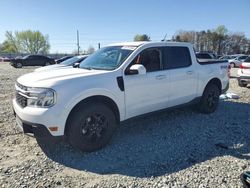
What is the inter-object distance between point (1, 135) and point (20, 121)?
4.27ft

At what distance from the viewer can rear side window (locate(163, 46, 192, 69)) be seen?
5430 millimetres

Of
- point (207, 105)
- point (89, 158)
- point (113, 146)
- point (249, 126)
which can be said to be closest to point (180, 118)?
point (207, 105)

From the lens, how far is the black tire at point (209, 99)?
652 centimetres

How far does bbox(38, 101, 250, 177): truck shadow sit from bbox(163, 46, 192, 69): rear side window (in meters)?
1.34

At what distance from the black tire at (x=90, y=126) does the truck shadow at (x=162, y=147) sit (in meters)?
0.18

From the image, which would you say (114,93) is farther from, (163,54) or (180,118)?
(180,118)

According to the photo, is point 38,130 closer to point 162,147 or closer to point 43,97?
point 43,97

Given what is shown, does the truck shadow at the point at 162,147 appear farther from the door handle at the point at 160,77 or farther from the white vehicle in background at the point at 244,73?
the white vehicle in background at the point at 244,73

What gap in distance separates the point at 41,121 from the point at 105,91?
1129 mm

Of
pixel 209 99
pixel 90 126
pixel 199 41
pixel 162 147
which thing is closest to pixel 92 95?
pixel 90 126

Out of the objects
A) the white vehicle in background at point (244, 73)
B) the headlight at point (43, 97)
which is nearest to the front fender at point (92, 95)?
the headlight at point (43, 97)

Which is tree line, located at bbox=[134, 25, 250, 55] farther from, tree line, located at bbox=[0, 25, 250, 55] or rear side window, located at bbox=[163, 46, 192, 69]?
rear side window, located at bbox=[163, 46, 192, 69]

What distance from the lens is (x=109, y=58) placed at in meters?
5.06

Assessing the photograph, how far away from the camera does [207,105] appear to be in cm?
661
